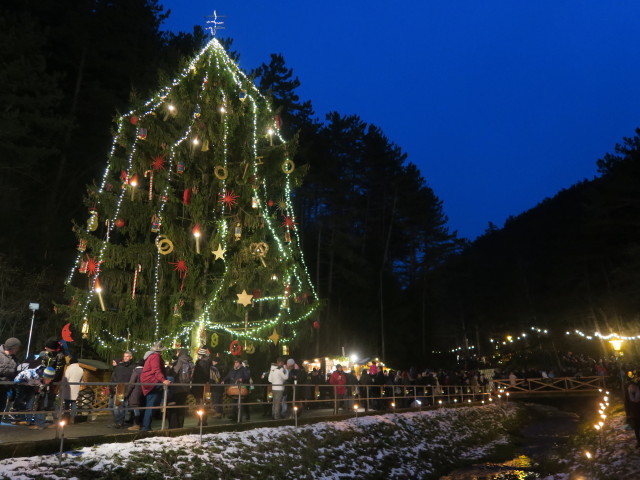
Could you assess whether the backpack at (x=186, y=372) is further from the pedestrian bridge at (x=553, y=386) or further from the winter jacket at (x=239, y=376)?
the pedestrian bridge at (x=553, y=386)

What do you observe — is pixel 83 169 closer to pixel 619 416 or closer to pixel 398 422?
pixel 398 422

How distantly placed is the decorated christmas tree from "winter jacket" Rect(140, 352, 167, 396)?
6549 millimetres

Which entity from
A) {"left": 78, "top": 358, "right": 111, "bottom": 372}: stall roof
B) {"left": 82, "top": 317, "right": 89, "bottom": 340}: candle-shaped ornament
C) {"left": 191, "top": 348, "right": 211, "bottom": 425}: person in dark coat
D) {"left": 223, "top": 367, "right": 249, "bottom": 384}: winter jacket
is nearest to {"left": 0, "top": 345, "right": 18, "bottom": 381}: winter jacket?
{"left": 191, "top": 348, "right": 211, "bottom": 425}: person in dark coat

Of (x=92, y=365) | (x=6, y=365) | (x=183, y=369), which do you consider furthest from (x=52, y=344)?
(x=92, y=365)

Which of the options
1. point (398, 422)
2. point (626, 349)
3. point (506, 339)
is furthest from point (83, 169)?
point (506, 339)

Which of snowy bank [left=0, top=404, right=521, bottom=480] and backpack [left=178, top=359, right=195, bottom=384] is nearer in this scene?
snowy bank [left=0, top=404, right=521, bottom=480]

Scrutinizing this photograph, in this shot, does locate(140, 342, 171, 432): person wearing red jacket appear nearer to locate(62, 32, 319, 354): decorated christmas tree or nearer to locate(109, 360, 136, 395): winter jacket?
locate(109, 360, 136, 395): winter jacket

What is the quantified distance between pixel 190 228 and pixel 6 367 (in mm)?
9353

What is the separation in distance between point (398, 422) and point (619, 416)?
9.65 metres

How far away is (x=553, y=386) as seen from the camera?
107 ft

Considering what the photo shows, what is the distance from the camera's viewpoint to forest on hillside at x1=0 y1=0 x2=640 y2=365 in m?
22.0

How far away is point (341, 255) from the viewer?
39.9 meters

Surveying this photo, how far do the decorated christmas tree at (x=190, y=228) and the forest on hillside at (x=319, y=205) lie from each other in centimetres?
167

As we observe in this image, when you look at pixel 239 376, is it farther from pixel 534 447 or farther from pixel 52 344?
pixel 534 447
